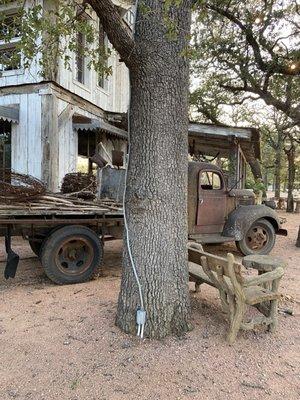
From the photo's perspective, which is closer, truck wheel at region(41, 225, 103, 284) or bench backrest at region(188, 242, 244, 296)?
bench backrest at region(188, 242, 244, 296)

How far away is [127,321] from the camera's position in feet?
12.0

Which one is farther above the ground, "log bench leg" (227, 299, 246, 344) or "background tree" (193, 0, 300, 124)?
"background tree" (193, 0, 300, 124)

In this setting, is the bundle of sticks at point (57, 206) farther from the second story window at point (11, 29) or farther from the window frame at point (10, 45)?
the window frame at point (10, 45)

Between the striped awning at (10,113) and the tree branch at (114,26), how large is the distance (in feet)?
21.5

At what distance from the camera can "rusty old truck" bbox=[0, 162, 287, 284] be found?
529 centimetres

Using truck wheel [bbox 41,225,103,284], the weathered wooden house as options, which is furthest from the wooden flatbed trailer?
the weathered wooden house

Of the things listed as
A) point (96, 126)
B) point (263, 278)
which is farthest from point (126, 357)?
point (96, 126)

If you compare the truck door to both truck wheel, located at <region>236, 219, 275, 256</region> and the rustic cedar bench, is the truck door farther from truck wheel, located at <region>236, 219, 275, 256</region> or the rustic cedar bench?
the rustic cedar bench

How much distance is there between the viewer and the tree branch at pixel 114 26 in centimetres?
320

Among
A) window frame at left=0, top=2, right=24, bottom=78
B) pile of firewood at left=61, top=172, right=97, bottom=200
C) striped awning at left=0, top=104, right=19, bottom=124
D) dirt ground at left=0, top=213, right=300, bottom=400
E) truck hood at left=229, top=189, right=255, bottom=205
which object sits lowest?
dirt ground at left=0, top=213, right=300, bottom=400

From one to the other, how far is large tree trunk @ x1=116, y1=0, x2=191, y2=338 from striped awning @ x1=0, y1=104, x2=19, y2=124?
21.3 ft

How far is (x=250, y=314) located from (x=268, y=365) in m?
1.14

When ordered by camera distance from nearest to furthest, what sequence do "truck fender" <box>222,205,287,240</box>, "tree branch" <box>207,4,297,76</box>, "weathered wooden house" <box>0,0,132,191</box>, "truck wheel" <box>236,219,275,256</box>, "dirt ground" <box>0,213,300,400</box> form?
"dirt ground" <box>0,213,300,400</box> < "truck fender" <box>222,205,287,240</box> < "truck wheel" <box>236,219,275,256</box> < "weathered wooden house" <box>0,0,132,191</box> < "tree branch" <box>207,4,297,76</box>

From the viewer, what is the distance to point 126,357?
3.25 m
